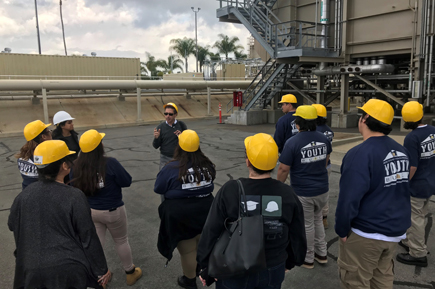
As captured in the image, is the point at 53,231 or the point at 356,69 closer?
the point at 53,231

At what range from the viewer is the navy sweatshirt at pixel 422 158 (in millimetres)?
3629

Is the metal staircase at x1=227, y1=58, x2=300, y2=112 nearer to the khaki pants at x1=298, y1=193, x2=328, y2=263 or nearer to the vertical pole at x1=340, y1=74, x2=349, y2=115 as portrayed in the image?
the vertical pole at x1=340, y1=74, x2=349, y2=115

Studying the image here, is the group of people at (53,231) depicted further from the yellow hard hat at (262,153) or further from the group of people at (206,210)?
the yellow hard hat at (262,153)

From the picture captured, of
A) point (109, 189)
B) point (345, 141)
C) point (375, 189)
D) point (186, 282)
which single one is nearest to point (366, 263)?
point (375, 189)

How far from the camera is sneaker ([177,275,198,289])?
351 centimetres

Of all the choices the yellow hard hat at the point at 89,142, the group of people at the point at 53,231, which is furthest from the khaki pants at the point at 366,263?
the yellow hard hat at the point at 89,142

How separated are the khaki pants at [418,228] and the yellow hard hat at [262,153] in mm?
2498

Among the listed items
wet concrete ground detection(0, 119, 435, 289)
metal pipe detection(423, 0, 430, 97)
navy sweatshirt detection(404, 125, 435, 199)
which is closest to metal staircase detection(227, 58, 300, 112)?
metal pipe detection(423, 0, 430, 97)

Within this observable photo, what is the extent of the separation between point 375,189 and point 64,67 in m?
21.6

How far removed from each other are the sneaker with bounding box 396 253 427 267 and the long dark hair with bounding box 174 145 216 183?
2.56m

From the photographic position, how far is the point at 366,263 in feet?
8.52

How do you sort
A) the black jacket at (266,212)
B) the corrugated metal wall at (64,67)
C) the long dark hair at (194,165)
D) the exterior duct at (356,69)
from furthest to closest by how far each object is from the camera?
the corrugated metal wall at (64,67) < the exterior duct at (356,69) < the long dark hair at (194,165) < the black jacket at (266,212)

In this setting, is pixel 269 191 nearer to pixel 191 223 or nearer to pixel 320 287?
pixel 191 223

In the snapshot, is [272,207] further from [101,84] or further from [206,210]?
[101,84]
